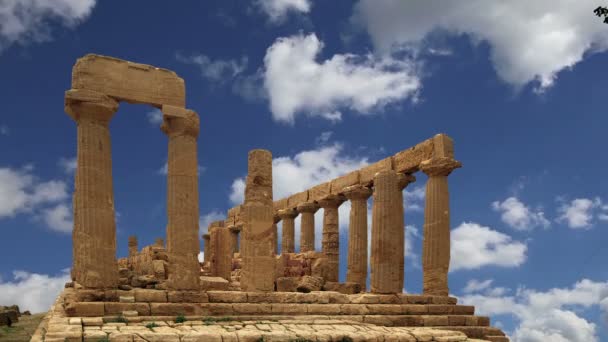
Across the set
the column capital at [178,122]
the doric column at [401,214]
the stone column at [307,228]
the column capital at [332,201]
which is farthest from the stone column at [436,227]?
the stone column at [307,228]

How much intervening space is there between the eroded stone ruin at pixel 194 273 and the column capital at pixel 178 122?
0.11 feet

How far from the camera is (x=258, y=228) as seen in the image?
22.3 metres

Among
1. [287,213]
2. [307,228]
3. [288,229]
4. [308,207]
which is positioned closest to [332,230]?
[308,207]

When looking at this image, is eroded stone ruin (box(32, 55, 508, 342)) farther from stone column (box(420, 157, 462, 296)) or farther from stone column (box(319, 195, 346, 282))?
stone column (box(319, 195, 346, 282))

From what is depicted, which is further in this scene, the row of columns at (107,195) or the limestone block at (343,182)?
the limestone block at (343,182)

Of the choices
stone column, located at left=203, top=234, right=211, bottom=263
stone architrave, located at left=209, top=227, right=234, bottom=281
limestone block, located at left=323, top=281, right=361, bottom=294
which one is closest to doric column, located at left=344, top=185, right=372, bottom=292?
limestone block, located at left=323, top=281, right=361, bottom=294

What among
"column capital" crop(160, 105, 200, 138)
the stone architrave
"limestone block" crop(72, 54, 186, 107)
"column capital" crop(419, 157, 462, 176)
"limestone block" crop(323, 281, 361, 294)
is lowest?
"limestone block" crop(323, 281, 361, 294)

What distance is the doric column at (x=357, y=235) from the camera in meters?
31.7

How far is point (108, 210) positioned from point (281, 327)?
6.64 m

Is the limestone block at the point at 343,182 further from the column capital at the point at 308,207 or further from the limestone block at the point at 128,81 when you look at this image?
the limestone block at the point at 128,81

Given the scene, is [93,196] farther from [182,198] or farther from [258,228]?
[258,228]

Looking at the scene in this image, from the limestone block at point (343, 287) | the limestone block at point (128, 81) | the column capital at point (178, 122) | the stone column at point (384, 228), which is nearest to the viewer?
the limestone block at point (128, 81)

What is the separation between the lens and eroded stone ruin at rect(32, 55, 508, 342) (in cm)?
1733

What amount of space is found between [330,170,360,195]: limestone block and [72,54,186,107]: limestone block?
42.8 ft
